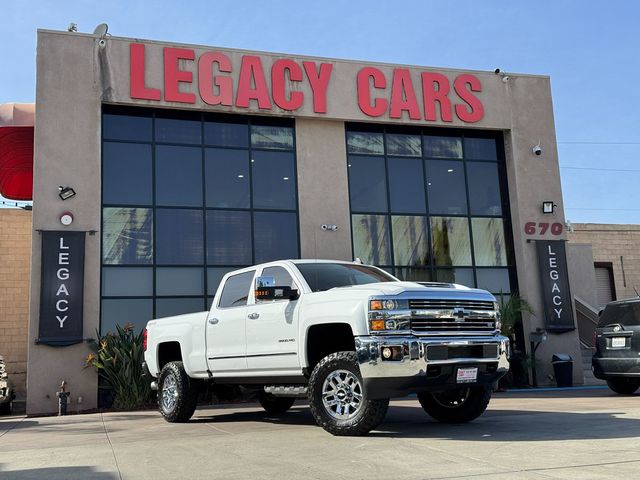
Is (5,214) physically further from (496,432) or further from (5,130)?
(496,432)

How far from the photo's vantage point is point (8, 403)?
15.2m

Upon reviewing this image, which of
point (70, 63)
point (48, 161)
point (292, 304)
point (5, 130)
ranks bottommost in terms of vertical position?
point (292, 304)

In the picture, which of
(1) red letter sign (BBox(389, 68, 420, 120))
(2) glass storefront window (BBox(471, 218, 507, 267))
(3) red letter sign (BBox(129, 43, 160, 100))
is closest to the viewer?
(3) red letter sign (BBox(129, 43, 160, 100))

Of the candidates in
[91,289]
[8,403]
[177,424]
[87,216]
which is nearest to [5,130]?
[87,216]

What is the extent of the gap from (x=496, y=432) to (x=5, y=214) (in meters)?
16.0

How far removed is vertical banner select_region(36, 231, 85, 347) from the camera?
14.4 meters

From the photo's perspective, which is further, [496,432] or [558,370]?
[558,370]

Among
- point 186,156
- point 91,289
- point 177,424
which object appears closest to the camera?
point 177,424

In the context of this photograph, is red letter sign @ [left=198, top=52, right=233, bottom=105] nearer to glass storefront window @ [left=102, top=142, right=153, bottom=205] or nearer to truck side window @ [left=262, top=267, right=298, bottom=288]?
glass storefront window @ [left=102, top=142, right=153, bottom=205]

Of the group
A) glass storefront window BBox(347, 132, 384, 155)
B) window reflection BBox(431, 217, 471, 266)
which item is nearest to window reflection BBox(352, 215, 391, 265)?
window reflection BBox(431, 217, 471, 266)

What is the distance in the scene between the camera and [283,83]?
16922mm

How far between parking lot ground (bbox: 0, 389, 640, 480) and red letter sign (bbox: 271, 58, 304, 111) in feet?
29.4

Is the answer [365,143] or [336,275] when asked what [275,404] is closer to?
[336,275]

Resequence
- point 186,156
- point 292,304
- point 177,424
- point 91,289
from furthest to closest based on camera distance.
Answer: point 186,156, point 91,289, point 177,424, point 292,304
